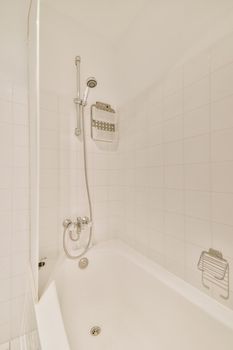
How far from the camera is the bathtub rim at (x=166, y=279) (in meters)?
0.76

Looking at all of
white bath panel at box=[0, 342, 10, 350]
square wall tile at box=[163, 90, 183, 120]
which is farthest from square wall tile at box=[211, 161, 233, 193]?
white bath panel at box=[0, 342, 10, 350]

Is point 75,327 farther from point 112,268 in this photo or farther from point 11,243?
point 11,243

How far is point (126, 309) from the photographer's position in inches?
46.2

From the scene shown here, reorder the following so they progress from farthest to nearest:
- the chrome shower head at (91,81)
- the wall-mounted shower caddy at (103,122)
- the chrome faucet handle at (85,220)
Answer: the wall-mounted shower caddy at (103,122) < the chrome faucet handle at (85,220) < the chrome shower head at (91,81)

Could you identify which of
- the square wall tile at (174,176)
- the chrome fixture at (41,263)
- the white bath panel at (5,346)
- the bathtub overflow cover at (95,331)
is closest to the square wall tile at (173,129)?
the square wall tile at (174,176)

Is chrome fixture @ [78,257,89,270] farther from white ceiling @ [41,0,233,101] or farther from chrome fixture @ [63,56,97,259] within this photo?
white ceiling @ [41,0,233,101]

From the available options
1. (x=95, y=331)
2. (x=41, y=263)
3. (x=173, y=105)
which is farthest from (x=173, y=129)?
(x=95, y=331)

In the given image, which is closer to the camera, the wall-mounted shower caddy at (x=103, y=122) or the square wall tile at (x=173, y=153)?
the square wall tile at (x=173, y=153)

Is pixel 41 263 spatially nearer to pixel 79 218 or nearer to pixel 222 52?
pixel 79 218

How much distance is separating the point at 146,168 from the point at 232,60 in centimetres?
77

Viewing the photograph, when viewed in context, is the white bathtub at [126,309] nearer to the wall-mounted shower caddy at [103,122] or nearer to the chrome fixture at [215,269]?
the chrome fixture at [215,269]

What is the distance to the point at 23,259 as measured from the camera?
1147 millimetres

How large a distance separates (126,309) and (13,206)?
1068 millimetres

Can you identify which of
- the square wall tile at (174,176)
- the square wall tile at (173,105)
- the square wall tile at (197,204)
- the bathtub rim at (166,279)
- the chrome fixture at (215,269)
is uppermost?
the square wall tile at (173,105)
